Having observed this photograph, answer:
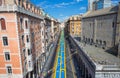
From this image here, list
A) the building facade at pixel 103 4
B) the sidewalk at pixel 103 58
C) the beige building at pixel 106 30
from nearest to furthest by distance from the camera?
the sidewalk at pixel 103 58 → the beige building at pixel 106 30 → the building facade at pixel 103 4

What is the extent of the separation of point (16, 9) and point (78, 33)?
213ft

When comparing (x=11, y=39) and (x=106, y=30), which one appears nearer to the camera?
(x=11, y=39)

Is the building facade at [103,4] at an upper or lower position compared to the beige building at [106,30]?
upper

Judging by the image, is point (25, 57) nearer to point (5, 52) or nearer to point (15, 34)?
point (5, 52)

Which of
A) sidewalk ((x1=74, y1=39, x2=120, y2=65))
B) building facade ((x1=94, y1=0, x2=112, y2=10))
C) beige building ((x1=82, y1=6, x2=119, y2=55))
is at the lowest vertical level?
sidewalk ((x1=74, y1=39, x2=120, y2=65))

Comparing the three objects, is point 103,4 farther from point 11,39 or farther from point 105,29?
point 11,39

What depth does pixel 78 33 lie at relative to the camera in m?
81.1

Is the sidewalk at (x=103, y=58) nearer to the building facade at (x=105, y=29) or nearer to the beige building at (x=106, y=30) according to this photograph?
the beige building at (x=106, y=30)

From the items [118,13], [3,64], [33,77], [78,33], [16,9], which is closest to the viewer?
[16,9]

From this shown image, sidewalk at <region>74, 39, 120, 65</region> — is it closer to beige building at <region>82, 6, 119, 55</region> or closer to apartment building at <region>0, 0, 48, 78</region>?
beige building at <region>82, 6, 119, 55</region>

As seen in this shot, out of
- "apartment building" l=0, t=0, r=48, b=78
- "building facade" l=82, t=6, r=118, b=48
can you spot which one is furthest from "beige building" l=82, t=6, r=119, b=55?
"apartment building" l=0, t=0, r=48, b=78

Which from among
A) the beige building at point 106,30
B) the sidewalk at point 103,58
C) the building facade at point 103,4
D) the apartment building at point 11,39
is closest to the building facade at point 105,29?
the beige building at point 106,30

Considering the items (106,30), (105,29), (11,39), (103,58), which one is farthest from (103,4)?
(11,39)

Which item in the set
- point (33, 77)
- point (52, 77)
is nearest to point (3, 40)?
point (33, 77)
